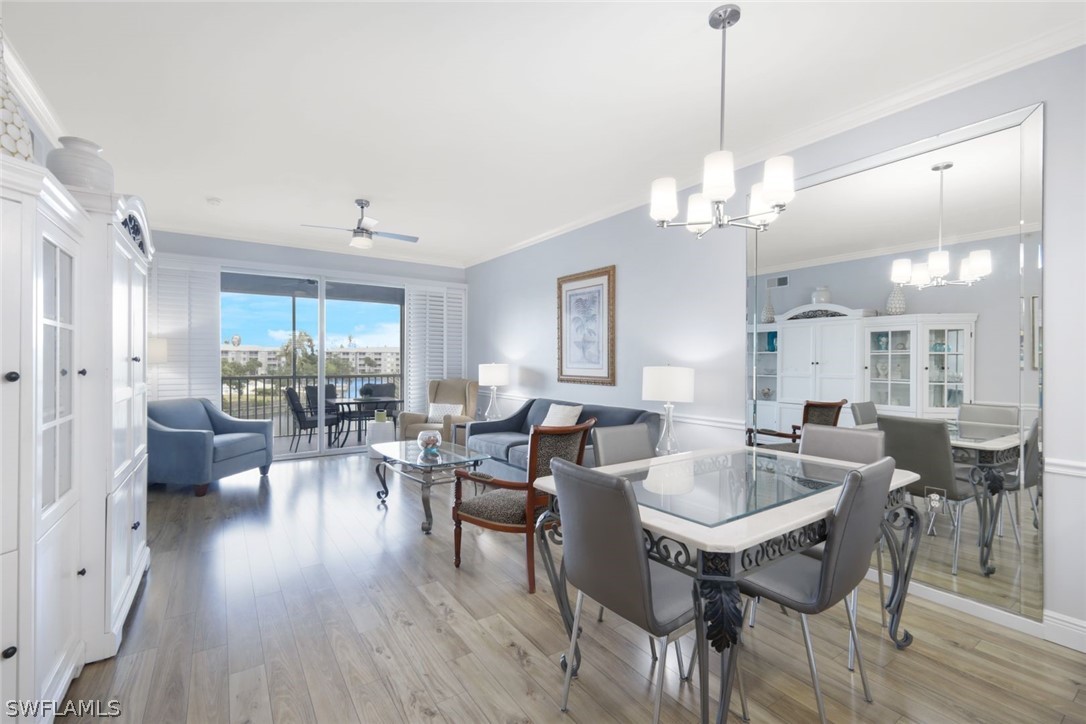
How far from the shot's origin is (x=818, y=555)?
2.07 m

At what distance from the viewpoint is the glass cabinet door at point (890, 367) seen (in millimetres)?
2771

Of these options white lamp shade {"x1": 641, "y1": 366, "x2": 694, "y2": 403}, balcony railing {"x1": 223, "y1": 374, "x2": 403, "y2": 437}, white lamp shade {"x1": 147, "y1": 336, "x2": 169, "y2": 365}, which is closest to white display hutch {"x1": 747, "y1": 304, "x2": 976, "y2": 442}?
white lamp shade {"x1": 641, "y1": 366, "x2": 694, "y2": 403}

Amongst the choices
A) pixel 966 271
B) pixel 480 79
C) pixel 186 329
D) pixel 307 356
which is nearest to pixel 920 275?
pixel 966 271

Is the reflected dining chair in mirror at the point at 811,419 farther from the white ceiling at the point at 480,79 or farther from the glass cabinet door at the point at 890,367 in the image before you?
the white ceiling at the point at 480,79

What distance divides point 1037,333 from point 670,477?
1.86 m

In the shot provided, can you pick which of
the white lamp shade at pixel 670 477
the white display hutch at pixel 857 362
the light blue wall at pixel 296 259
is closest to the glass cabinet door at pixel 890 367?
the white display hutch at pixel 857 362

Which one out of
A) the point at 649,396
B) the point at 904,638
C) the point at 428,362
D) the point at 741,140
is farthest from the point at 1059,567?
the point at 428,362

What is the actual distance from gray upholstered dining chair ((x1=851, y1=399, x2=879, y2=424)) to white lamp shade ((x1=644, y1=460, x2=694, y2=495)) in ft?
3.97

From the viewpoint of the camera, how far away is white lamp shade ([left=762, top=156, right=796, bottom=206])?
2014mm

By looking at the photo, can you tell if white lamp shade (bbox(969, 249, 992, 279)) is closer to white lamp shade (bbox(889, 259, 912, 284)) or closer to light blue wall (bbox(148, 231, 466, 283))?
white lamp shade (bbox(889, 259, 912, 284))

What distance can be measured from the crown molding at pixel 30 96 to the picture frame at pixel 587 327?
3.94 meters

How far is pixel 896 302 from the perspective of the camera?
2.82 m

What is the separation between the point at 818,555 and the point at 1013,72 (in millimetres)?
2497

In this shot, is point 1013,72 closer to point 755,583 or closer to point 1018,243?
point 1018,243
